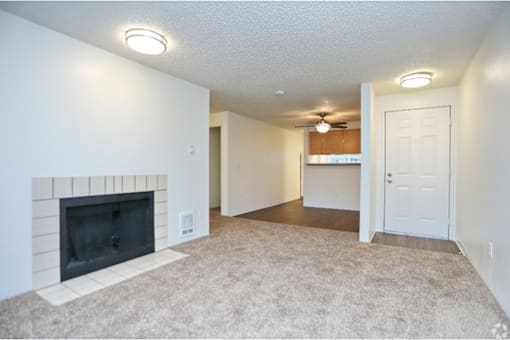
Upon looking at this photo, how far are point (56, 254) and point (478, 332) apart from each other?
3.42 metres

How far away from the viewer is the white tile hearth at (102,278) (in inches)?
86.7

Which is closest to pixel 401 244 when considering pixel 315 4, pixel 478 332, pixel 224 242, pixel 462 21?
pixel 478 332

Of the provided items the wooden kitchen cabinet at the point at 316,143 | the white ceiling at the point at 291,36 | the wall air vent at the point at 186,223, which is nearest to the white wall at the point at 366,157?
the white ceiling at the point at 291,36

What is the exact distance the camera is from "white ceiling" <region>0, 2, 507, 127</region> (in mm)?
2010

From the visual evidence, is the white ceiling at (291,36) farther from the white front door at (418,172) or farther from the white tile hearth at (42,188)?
the white tile hearth at (42,188)

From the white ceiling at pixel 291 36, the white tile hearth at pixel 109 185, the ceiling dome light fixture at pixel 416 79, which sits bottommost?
the white tile hearth at pixel 109 185

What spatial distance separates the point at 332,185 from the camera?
7.18m

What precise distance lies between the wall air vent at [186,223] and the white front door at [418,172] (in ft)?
10.7

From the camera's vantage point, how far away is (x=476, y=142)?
112 inches

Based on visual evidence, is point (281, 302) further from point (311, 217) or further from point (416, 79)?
point (311, 217)

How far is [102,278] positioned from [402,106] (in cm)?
477

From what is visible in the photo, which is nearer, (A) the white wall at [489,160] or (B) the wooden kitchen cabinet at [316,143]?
(A) the white wall at [489,160]

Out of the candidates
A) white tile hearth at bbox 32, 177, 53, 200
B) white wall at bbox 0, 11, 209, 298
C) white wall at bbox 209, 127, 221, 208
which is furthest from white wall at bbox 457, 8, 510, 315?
white wall at bbox 209, 127, 221, 208

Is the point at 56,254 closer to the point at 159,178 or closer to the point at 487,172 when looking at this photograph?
the point at 159,178
